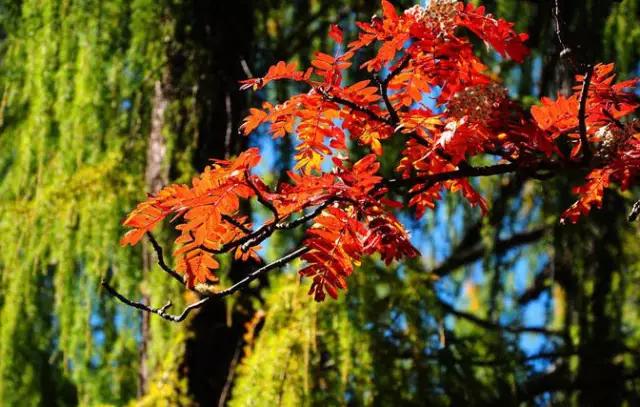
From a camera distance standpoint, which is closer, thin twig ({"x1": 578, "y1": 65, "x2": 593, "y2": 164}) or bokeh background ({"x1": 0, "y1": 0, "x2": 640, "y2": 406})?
thin twig ({"x1": 578, "y1": 65, "x2": 593, "y2": 164})

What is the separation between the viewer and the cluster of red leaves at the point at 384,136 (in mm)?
1078

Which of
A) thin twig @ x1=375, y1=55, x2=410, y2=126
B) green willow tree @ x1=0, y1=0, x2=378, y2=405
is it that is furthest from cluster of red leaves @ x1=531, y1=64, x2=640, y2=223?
green willow tree @ x1=0, y1=0, x2=378, y2=405

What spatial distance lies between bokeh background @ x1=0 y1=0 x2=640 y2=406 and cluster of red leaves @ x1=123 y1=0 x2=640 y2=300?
24.4 inches

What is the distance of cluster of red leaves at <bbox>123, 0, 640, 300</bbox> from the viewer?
1.08 meters

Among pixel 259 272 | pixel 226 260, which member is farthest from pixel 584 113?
pixel 226 260

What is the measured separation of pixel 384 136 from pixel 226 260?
0.92 m

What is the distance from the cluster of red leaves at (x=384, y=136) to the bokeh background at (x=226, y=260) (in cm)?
62

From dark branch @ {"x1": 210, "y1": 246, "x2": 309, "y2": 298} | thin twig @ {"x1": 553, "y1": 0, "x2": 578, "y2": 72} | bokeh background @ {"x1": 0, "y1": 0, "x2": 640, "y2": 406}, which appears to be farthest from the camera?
bokeh background @ {"x1": 0, "y1": 0, "x2": 640, "y2": 406}

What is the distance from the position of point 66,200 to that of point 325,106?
1054 mm

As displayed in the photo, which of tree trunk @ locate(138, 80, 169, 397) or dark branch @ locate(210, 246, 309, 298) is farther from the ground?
tree trunk @ locate(138, 80, 169, 397)

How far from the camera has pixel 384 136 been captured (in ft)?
3.99

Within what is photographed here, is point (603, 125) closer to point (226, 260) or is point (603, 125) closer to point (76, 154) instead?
point (226, 260)

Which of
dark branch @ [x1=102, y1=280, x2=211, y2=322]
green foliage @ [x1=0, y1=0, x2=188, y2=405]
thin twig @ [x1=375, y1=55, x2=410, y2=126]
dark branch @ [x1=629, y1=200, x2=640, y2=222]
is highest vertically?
green foliage @ [x1=0, y1=0, x2=188, y2=405]

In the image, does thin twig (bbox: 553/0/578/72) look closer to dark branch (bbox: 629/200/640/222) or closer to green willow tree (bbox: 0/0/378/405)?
dark branch (bbox: 629/200/640/222)
